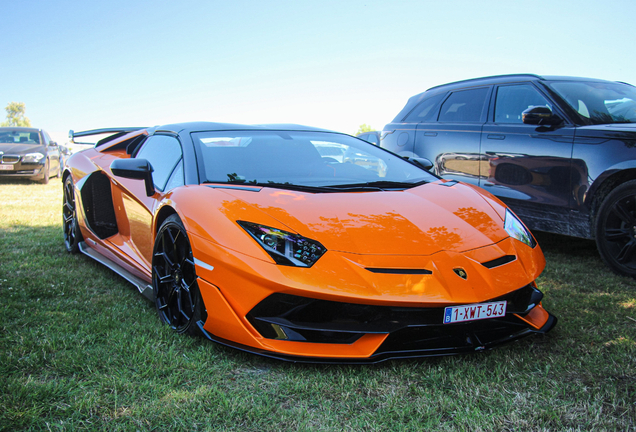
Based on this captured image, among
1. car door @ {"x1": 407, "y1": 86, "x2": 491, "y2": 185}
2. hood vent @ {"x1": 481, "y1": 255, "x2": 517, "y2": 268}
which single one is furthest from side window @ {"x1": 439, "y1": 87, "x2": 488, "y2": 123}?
hood vent @ {"x1": 481, "y1": 255, "x2": 517, "y2": 268}

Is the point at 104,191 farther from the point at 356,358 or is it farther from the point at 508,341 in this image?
the point at 508,341

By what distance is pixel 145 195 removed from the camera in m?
3.32

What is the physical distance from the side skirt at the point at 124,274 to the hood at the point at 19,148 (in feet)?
32.2

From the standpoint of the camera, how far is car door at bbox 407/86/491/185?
16.7 ft

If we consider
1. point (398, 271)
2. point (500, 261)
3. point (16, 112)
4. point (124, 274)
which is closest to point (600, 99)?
point (500, 261)

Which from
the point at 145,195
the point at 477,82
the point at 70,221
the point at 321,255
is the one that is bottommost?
the point at 70,221

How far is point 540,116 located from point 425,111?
1.77 m

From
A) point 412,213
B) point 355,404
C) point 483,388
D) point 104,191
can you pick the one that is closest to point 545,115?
point 412,213

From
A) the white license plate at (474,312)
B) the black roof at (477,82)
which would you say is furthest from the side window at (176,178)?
the black roof at (477,82)

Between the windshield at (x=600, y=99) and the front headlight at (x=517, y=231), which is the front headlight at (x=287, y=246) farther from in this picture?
the windshield at (x=600, y=99)

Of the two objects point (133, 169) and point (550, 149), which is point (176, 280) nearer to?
point (133, 169)

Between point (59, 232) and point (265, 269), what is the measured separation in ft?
15.0

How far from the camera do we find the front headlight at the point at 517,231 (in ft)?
8.87

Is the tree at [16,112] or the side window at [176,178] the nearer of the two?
the side window at [176,178]
